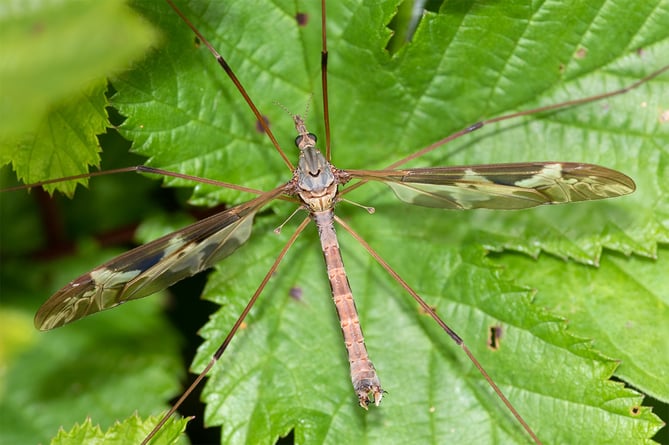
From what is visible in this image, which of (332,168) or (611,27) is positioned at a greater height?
(611,27)

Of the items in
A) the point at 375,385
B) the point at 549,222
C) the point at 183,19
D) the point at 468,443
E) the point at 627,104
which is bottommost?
the point at 468,443

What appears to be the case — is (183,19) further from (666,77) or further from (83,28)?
(666,77)

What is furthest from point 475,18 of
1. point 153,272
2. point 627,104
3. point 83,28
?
point 83,28

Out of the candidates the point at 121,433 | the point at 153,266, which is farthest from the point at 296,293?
the point at 121,433

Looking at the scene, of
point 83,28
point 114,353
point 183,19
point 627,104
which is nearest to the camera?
point 83,28

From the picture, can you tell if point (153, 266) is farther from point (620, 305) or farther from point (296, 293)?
point (620, 305)

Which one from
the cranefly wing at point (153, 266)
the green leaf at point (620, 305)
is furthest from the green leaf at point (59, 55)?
the green leaf at point (620, 305)

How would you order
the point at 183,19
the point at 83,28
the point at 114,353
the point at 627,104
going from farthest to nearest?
the point at 114,353
the point at 627,104
the point at 183,19
the point at 83,28
